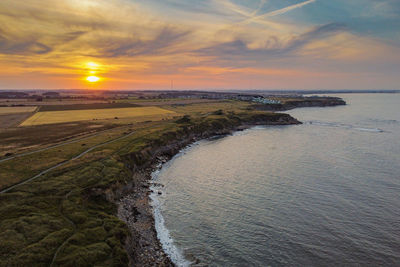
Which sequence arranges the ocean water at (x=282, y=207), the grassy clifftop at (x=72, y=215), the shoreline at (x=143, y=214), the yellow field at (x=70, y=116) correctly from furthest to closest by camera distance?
the yellow field at (x=70, y=116), the ocean water at (x=282, y=207), the shoreline at (x=143, y=214), the grassy clifftop at (x=72, y=215)

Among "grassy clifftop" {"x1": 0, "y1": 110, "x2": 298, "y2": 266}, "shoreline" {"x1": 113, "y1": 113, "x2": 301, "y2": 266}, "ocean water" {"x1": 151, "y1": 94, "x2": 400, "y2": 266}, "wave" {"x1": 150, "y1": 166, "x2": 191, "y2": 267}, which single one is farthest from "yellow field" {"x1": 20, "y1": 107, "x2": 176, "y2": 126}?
"wave" {"x1": 150, "y1": 166, "x2": 191, "y2": 267}

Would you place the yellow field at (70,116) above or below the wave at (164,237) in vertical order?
above

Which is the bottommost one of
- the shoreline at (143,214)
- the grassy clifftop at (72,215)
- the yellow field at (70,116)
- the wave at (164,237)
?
the wave at (164,237)

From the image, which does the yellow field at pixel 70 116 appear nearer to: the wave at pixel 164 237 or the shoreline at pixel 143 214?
the shoreline at pixel 143 214

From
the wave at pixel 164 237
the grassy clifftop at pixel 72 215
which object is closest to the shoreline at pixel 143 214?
the wave at pixel 164 237

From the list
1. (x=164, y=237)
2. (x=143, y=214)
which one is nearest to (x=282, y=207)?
(x=164, y=237)

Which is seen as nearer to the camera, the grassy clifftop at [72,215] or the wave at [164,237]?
the grassy clifftop at [72,215]

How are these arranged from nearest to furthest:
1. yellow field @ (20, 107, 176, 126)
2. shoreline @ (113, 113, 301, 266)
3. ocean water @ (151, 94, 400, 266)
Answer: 1. shoreline @ (113, 113, 301, 266)
2. ocean water @ (151, 94, 400, 266)
3. yellow field @ (20, 107, 176, 126)

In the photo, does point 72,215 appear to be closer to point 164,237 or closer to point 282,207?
point 164,237

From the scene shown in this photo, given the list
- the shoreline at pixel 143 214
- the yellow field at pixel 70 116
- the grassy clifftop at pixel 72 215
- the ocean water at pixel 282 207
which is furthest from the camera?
the yellow field at pixel 70 116

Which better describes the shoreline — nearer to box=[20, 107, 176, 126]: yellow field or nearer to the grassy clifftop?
the grassy clifftop
